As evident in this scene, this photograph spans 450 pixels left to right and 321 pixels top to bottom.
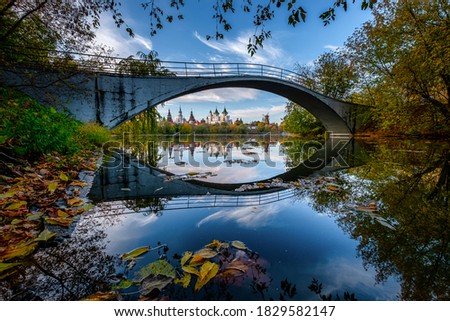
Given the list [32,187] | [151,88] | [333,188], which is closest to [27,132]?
[32,187]

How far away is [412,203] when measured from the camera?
2.42m

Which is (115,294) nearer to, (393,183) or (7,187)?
(7,187)

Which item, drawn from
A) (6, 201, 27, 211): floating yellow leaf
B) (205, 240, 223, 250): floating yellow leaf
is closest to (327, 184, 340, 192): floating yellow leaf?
(205, 240, 223, 250): floating yellow leaf

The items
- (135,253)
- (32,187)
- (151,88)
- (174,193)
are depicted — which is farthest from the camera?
(151,88)

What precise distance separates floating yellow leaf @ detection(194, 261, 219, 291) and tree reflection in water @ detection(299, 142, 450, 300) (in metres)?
1.04

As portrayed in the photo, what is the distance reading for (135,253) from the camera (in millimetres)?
1467

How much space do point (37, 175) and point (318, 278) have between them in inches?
144

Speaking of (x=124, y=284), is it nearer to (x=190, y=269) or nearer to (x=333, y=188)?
(x=190, y=269)

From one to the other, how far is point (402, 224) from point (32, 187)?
4173 millimetres

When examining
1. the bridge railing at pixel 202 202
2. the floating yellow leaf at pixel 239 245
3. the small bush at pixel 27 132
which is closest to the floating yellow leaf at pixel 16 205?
the bridge railing at pixel 202 202

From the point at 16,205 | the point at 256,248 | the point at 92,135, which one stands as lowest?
the point at 256,248

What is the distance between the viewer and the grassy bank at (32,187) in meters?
1.53

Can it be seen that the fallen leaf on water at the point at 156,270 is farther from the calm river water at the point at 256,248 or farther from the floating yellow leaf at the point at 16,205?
the floating yellow leaf at the point at 16,205
